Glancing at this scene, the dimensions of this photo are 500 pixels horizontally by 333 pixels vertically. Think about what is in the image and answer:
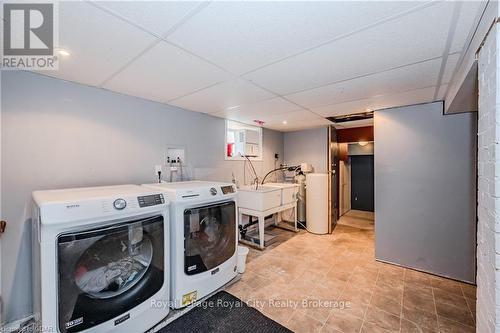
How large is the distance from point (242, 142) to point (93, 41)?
278 cm

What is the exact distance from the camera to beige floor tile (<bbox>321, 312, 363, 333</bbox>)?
1.68m

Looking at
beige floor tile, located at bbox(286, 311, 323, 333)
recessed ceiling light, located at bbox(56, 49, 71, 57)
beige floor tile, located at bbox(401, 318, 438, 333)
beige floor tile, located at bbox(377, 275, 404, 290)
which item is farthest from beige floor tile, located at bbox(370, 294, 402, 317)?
recessed ceiling light, located at bbox(56, 49, 71, 57)

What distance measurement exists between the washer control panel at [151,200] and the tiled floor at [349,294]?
1.25m

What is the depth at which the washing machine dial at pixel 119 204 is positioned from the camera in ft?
4.56

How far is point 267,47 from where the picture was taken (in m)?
1.35

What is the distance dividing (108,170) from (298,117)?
2.65 meters

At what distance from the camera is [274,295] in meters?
2.11

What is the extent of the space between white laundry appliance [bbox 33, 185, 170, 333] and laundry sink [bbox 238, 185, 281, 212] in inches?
67.9

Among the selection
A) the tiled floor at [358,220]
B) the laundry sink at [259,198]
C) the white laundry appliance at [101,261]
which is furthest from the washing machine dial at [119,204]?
the tiled floor at [358,220]

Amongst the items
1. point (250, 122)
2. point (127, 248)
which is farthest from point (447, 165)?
point (127, 248)

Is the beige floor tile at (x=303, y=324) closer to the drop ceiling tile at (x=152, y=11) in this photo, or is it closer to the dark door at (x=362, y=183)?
the drop ceiling tile at (x=152, y=11)

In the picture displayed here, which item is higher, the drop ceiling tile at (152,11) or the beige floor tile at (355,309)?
the drop ceiling tile at (152,11)

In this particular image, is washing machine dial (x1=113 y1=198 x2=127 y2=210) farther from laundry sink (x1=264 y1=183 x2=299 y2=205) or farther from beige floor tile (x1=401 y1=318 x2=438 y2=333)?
laundry sink (x1=264 y1=183 x2=299 y2=205)

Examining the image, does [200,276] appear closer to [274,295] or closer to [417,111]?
Result: [274,295]
